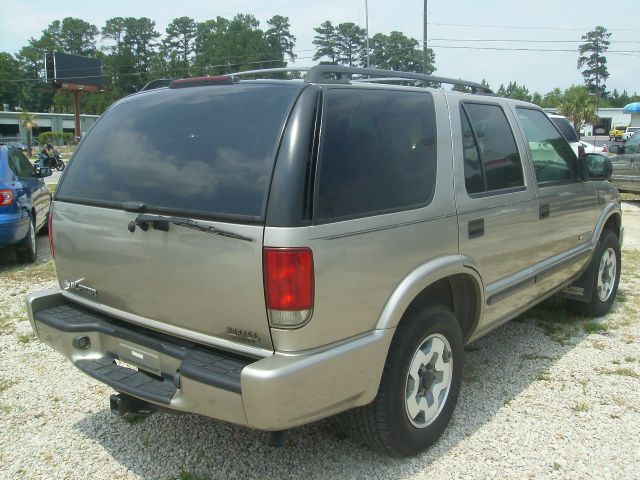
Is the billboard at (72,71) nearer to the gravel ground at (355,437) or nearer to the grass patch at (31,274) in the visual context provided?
the grass patch at (31,274)

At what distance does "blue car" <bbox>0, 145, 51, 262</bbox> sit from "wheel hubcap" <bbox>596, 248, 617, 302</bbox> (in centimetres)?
631

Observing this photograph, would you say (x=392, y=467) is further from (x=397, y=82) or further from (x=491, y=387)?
(x=397, y=82)

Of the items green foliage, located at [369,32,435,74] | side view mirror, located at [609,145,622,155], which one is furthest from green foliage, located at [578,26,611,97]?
side view mirror, located at [609,145,622,155]

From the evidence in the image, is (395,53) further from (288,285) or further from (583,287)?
(288,285)

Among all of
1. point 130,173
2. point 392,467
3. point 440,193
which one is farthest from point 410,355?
point 130,173

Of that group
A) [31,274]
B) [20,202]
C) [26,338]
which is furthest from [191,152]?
[20,202]

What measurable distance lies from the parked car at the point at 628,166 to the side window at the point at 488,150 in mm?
10658

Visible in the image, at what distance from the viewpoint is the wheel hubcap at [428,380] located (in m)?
2.92

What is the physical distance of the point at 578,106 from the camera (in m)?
43.3

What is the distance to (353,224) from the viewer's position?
2471 millimetres

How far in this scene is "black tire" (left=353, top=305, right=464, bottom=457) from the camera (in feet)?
9.00

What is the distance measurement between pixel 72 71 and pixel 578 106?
1960 inches

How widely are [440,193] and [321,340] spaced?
110 centimetres

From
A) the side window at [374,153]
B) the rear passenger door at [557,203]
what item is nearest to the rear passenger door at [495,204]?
the rear passenger door at [557,203]
